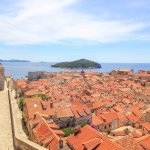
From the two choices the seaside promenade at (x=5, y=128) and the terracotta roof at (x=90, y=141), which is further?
the terracotta roof at (x=90, y=141)

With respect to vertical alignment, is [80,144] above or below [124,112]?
above

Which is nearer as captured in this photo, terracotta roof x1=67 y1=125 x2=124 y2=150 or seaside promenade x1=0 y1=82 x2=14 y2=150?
seaside promenade x1=0 y1=82 x2=14 y2=150

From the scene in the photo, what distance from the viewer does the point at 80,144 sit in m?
20.0

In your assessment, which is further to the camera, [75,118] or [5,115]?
[75,118]

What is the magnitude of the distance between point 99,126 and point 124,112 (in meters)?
10.2

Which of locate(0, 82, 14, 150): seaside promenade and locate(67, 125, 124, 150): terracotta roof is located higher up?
locate(0, 82, 14, 150): seaside promenade

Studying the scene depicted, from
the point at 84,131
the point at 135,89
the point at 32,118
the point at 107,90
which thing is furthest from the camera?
the point at 135,89

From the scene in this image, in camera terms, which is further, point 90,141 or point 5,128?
point 90,141

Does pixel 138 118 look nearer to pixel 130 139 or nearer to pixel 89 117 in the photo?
pixel 89 117

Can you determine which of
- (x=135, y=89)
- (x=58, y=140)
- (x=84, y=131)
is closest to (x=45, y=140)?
(x=58, y=140)

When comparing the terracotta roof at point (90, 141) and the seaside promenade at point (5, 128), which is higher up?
the seaside promenade at point (5, 128)

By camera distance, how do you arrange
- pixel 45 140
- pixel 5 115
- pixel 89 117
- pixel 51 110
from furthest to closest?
pixel 89 117 < pixel 51 110 < pixel 45 140 < pixel 5 115

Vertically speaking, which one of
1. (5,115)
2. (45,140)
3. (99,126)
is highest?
(5,115)

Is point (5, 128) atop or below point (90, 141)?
atop
